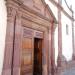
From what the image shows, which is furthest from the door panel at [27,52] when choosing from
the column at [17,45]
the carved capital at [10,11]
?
the carved capital at [10,11]

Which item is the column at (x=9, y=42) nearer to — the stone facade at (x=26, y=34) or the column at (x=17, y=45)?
the stone facade at (x=26, y=34)

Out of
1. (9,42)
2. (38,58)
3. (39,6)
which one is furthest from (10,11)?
(38,58)

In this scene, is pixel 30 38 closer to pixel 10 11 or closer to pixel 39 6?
pixel 39 6

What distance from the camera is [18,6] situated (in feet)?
16.6

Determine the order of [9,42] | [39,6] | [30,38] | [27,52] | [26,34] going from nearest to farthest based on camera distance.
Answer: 1. [9,42]
2. [26,34]
3. [27,52]
4. [30,38]
5. [39,6]

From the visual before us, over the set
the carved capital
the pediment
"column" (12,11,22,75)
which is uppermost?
the pediment

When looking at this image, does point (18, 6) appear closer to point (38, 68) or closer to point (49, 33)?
point (49, 33)

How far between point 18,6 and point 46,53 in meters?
3.23

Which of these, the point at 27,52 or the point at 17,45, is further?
the point at 27,52

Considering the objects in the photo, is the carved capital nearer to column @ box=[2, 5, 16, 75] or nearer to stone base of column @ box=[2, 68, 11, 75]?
column @ box=[2, 5, 16, 75]

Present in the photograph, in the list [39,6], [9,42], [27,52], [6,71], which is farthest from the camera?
[39,6]

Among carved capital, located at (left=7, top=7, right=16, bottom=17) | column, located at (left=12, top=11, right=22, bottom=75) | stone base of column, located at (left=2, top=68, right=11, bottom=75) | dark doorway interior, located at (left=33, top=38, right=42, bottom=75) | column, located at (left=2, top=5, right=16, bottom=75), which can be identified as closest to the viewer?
stone base of column, located at (left=2, top=68, right=11, bottom=75)

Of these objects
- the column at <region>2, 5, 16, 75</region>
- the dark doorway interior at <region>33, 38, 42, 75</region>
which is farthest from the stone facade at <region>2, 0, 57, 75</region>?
the dark doorway interior at <region>33, 38, 42, 75</region>

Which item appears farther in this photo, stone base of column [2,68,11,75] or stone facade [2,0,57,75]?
stone facade [2,0,57,75]
